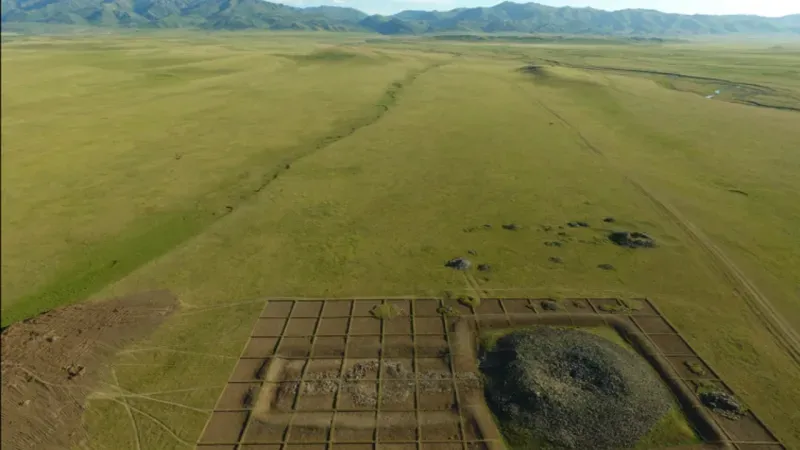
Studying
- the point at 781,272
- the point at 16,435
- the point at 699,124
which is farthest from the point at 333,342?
the point at 699,124

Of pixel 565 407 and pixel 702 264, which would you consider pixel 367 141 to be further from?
pixel 565 407

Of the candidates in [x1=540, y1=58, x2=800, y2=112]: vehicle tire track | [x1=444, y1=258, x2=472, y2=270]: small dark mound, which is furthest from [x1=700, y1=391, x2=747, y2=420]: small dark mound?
[x1=540, y1=58, x2=800, y2=112]: vehicle tire track

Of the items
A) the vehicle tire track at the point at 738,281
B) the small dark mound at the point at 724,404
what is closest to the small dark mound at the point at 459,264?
the small dark mound at the point at 724,404

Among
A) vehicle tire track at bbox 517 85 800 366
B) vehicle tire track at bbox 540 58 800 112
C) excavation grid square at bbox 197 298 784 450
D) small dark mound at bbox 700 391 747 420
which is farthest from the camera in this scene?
vehicle tire track at bbox 540 58 800 112

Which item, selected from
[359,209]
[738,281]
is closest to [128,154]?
[359,209]

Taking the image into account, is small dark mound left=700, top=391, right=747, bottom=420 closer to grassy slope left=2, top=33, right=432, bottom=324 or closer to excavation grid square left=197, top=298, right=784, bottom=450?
excavation grid square left=197, top=298, right=784, bottom=450
